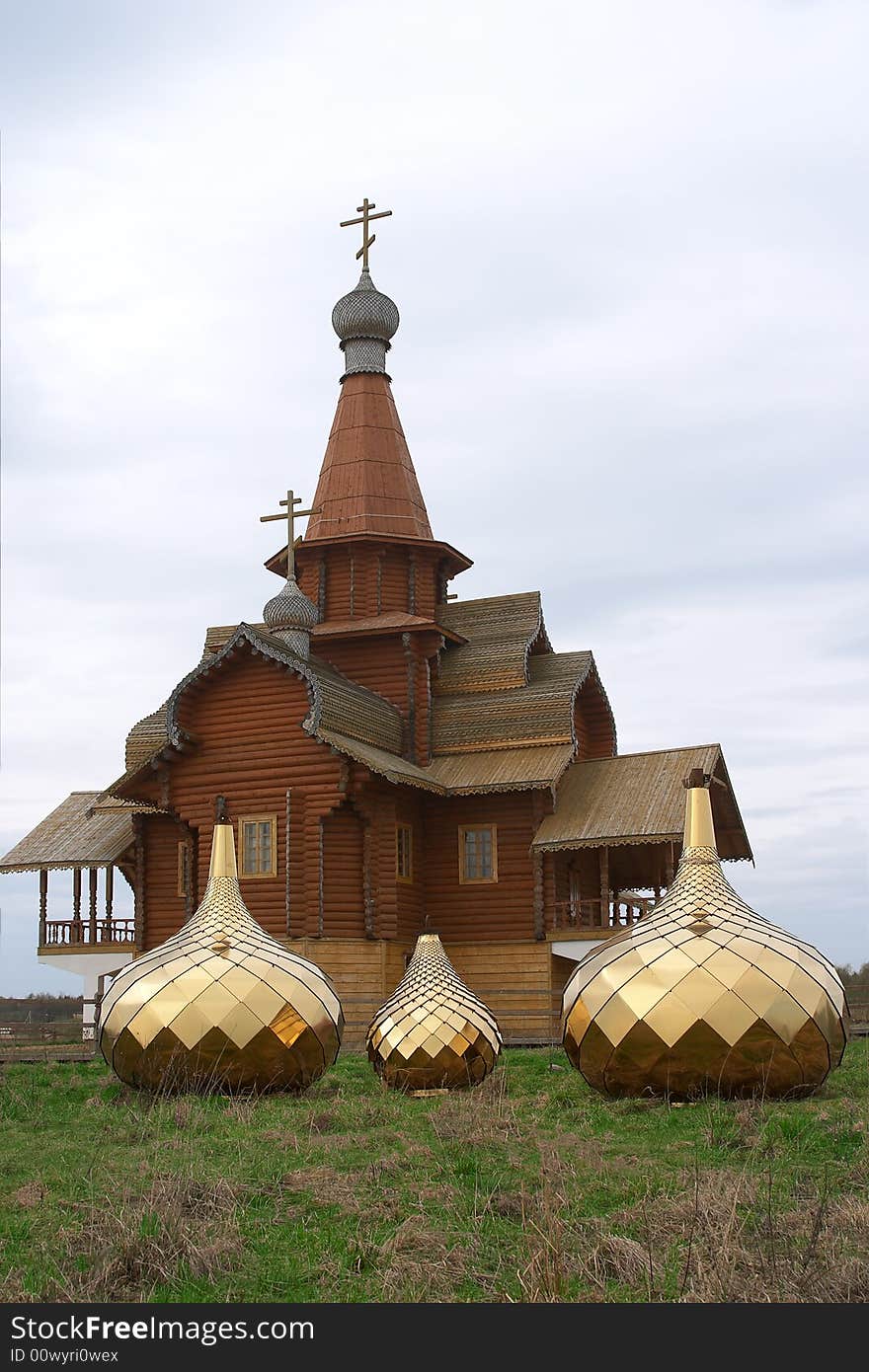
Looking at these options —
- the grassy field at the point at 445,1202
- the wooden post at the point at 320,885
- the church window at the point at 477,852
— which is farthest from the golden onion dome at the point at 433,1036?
the church window at the point at 477,852

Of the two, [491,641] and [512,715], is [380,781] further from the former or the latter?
[491,641]

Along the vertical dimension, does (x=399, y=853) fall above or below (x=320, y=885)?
above

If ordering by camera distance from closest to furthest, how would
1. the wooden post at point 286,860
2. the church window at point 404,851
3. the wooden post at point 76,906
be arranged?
the wooden post at point 286,860 < the church window at point 404,851 < the wooden post at point 76,906

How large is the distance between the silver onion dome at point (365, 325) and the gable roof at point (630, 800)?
913 cm

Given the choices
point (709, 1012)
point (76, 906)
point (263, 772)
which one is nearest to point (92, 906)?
point (76, 906)

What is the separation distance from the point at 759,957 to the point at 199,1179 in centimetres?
438

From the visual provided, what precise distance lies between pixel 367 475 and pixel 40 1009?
68.6 ft

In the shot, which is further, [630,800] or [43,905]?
[43,905]

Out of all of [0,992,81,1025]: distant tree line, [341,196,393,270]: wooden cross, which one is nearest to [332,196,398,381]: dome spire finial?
[341,196,393,270]: wooden cross

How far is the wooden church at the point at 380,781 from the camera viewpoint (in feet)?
72.3

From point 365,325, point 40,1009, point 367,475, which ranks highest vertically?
point 365,325

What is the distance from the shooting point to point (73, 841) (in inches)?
1055

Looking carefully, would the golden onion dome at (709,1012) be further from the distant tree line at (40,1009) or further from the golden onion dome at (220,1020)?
the distant tree line at (40,1009)

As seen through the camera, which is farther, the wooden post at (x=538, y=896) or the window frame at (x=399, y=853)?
the wooden post at (x=538, y=896)
